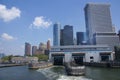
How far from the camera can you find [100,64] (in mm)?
108500

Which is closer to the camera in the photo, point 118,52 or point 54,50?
point 118,52

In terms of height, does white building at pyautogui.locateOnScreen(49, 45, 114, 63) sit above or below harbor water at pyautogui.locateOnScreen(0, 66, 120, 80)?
above

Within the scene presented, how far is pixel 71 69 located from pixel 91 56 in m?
85.5

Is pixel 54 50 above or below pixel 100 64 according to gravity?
above

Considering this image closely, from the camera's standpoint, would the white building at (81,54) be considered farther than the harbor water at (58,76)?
Yes

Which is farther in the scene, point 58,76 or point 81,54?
point 81,54

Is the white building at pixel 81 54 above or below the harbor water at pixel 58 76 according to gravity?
above

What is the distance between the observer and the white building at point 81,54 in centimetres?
14225

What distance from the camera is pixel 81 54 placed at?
14450 cm

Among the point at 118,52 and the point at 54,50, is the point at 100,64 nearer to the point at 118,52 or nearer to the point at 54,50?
the point at 118,52

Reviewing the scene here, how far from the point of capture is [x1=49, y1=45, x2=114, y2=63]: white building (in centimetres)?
14225

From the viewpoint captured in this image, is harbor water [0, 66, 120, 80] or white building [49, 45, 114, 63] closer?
harbor water [0, 66, 120, 80]

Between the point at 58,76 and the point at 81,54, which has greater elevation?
the point at 81,54

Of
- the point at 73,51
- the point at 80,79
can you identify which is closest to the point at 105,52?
the point at 73,51
